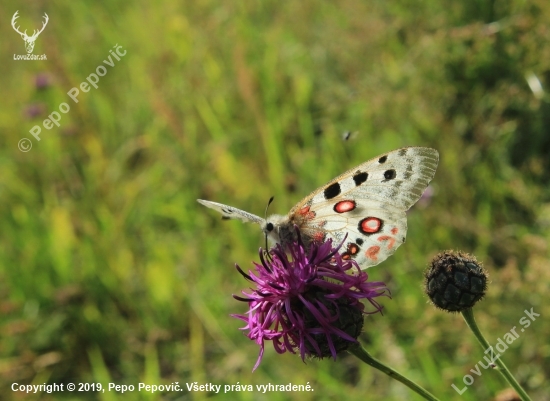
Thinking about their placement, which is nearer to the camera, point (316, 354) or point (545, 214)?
point (316, 354)

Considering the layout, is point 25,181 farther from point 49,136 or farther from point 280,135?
point 280,135

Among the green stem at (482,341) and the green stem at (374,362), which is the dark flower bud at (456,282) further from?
the green stem at (374,362)

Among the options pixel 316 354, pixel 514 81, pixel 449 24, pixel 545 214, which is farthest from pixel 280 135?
pixel 316 354

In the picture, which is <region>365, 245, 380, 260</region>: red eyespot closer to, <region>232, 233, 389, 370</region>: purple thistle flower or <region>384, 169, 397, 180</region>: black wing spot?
<region>232, 233, 389, 370</region>: purple thistle flower

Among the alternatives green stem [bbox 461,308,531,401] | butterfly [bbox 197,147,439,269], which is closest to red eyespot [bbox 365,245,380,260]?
butterfly [bbox 197,147,439,269]

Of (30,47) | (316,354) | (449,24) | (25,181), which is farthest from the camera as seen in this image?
(30,47)

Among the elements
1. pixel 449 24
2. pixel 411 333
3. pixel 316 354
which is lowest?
pixel 316 354

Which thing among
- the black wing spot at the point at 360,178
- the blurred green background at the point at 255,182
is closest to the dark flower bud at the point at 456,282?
the black wing spot at the point at 360,178
